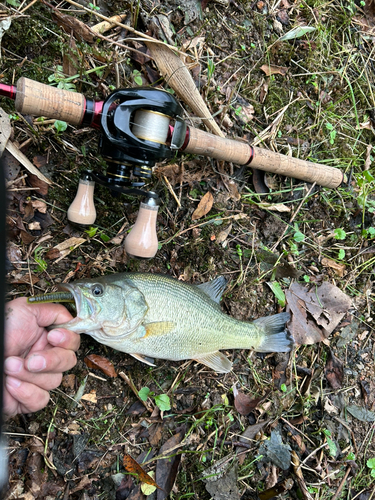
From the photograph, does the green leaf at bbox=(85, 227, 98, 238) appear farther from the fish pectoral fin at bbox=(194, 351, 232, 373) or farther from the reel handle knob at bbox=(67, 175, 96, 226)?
the fish pectoral fin at bbox=(194, 351, 232, 373)


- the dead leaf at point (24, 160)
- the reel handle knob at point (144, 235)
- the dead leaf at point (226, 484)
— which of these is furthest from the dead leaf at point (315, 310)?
the dead leaf at point (24, 160)

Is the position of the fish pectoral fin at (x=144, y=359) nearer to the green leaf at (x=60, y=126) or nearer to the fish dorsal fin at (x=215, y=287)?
the fish dorsal fin at (x=215, y=287)

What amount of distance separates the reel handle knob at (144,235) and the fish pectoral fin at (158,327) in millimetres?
529

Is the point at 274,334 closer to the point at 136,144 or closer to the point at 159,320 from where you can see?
the point at 159,320

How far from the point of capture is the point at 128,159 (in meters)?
2.54

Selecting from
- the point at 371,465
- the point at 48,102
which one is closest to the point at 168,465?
the point at 371,465

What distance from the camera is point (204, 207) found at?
3.48 metres

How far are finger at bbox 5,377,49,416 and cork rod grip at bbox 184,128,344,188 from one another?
2.12m

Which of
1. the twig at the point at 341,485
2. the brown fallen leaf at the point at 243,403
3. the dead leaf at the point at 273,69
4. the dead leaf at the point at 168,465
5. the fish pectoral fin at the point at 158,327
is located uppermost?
the dead leaf at the point at 273,69

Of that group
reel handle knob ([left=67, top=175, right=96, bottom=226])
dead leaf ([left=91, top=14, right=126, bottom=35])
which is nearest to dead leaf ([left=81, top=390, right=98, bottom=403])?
reel handle knob ([left=67, top=175, right=96, bottom=226])

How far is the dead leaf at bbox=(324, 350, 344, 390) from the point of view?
12.7 ft

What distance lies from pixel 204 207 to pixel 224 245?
43cm

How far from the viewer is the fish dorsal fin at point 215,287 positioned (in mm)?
3201

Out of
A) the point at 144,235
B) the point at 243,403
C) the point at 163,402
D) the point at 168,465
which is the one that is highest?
the point at 144,235
